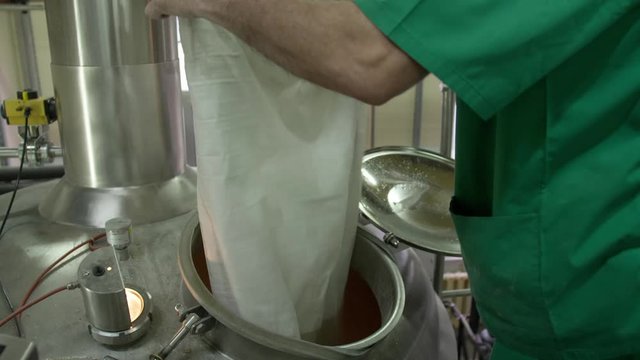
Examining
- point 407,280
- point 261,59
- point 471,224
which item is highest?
point 261,59

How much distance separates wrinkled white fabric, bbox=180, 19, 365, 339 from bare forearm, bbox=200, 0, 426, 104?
0.08 m

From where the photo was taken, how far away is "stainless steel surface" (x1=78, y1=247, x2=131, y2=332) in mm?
588

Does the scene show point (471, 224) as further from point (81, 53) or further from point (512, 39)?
point (81, 53)

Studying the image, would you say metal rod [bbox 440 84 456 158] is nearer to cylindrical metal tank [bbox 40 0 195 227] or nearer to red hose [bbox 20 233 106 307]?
cylindrical metal tank [bbox 40 0 195 227]

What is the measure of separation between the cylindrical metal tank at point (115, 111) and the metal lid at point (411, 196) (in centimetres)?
35

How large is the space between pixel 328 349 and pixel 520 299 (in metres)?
0.25

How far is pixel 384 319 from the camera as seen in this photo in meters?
0.71

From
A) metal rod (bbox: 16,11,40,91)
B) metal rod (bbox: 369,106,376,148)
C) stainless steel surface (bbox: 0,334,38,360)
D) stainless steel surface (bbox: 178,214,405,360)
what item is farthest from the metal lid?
metal rod (bbox: 16,11,40,91)

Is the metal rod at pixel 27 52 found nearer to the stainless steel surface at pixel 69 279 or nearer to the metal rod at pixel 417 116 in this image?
the stainless steel surface at pixel 69 279

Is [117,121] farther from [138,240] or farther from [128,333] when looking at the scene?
[128,333]

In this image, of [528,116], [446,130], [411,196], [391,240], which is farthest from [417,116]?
[528,116]

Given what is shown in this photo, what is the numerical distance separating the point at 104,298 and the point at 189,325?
0.10 m

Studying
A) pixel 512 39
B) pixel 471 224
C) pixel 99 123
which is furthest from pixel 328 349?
pixel 99 123

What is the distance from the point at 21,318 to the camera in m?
0.65
